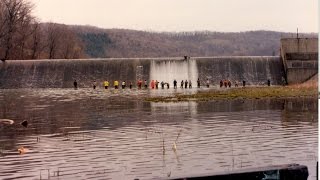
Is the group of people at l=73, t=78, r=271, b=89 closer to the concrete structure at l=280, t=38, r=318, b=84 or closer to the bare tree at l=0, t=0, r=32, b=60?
the concrete structure at l=280, t=38, r=318, b=84

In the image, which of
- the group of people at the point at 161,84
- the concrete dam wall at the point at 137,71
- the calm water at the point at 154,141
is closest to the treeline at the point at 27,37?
the concrete dam wall at the point at 137,71

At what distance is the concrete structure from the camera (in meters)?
58.0

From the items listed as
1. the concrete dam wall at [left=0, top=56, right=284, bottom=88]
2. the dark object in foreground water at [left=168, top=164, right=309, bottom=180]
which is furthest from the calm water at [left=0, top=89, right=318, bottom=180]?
the concrete dam wall at [left=0, top=56, right=284, bottom=88]

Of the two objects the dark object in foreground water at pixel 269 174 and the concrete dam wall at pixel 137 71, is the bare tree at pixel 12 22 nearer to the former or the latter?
the concrete dam wall at pixel 137 71

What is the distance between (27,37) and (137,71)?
30.1m

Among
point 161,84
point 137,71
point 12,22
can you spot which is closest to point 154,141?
point 161,84

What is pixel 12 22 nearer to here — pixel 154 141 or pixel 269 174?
pixel 154 141

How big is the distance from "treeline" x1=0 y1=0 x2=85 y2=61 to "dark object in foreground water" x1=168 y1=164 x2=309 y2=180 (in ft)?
233

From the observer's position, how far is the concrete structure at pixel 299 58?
58.0 metres

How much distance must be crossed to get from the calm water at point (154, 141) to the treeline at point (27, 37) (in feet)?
170

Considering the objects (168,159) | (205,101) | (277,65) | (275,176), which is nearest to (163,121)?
(168,159)

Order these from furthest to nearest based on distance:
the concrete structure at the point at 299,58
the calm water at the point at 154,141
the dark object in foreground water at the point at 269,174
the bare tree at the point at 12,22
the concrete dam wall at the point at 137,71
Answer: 1. the bare tree at the point at 12,22
2. the concrete dam wall at the point at 137,71
3. the concrete structure at the point at 299,58
4. the calm water at the point at 154,141
5. the dark object in foreground water at the point at 269,174

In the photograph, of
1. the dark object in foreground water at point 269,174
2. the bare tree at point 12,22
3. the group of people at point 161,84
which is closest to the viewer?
the dark object in foreground water at point 269,174

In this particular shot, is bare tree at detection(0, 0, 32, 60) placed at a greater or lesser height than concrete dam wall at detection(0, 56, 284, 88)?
greater
